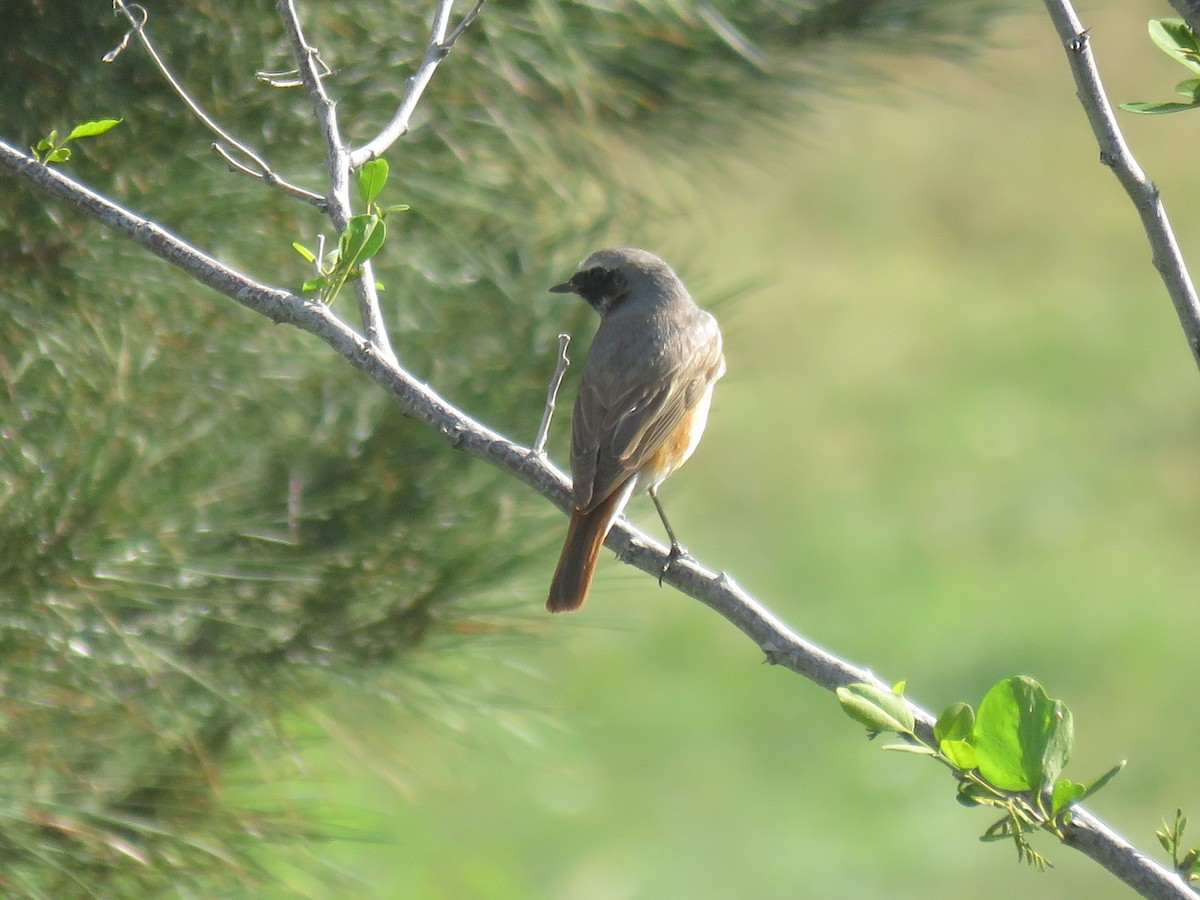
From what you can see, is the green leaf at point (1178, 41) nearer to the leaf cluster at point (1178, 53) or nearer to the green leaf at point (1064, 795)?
the leaf cluster at point (1178, 53)

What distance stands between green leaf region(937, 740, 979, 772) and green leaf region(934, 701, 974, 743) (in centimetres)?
1

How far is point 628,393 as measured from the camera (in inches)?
105

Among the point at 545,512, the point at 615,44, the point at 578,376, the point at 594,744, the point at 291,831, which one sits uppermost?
the point at 615,44

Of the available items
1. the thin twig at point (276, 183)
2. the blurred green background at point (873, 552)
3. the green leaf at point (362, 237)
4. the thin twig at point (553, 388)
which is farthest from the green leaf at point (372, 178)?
the blurred green background at point (873, 552)

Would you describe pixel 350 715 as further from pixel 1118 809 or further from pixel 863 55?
pixel 1118 809

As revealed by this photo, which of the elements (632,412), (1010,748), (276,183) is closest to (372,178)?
(276,183)

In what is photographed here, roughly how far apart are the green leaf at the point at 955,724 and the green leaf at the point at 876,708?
28 mm

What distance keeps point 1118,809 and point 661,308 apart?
2.93 m

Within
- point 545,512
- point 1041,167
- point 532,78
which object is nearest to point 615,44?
point 532,78

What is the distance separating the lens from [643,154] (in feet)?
→ 9.22

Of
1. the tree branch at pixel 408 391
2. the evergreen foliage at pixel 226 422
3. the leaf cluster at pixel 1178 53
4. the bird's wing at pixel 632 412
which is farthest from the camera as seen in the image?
the bird's wing at pixel 632 412

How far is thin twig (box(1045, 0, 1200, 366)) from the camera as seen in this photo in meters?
1.23

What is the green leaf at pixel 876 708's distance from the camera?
3.72 ft

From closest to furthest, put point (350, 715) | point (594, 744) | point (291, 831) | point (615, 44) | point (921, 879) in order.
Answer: point (291, 831)
point (350, 715)
point (615, 44)
point (921, 879)
point (594, 744)
